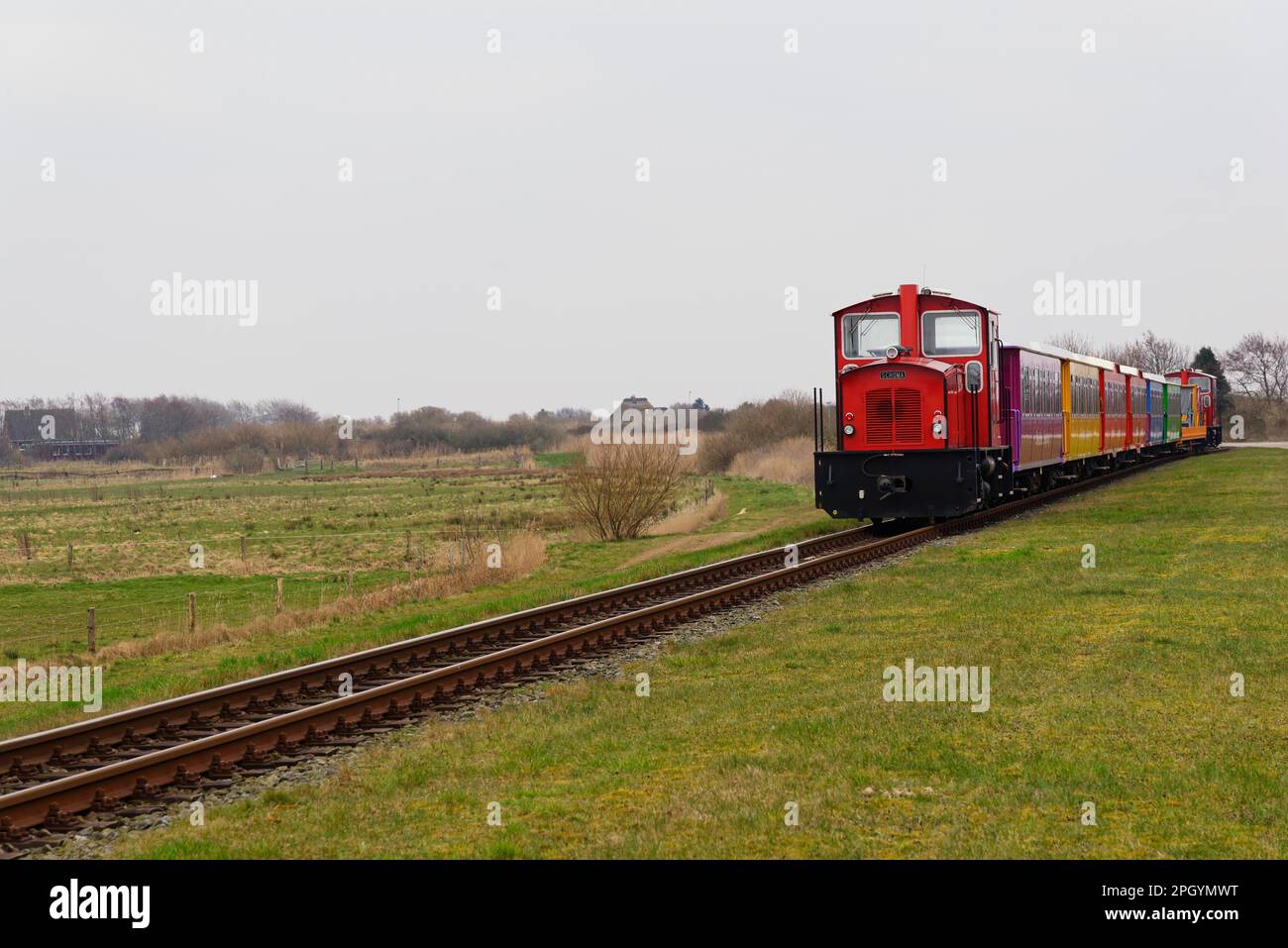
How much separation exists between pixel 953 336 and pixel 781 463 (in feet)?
137

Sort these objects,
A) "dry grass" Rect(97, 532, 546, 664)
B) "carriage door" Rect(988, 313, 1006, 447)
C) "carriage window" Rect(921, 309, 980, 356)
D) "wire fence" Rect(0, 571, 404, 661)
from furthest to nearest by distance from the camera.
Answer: "carriage door" Rect(988, 313, 1006, 447)
"carriage window" Rect(921, 309, 980, 356)
"wire fence" Rect(0, 571, 404, 661)
"dry grass" Rect(97, 532, 546, 664)

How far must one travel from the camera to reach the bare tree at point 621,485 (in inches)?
1531

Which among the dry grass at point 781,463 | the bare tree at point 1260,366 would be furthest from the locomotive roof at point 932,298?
A: the bare tree at point 1260,366

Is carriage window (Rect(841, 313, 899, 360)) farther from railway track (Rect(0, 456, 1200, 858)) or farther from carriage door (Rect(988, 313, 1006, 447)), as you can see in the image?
railway track (Rect(0, 456, 1200, 858))

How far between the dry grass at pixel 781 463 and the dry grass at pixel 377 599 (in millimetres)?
26093

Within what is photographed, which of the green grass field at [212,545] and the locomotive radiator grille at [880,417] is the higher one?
the locomotive radiator grille at [880,417]

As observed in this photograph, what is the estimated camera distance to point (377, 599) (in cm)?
2438

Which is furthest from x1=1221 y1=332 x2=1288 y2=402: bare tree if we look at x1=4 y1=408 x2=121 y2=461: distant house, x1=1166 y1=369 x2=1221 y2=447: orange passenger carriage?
x1=4 y1=408 x2=121 y2=461: distant house

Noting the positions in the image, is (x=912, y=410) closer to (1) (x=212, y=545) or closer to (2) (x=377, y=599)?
(2) (x=377, y=599)

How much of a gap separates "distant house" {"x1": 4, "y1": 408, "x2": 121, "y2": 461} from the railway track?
170 m

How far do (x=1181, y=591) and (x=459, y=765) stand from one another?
10.4 m

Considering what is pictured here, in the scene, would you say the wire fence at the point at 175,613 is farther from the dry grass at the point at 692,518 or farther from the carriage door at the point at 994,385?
the carriage door at the point at 994,385

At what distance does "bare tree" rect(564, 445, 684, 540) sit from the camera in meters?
38.9
